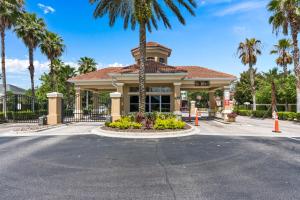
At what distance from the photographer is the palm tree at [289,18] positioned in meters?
20.1

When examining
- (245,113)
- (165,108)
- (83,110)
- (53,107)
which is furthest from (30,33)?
(245,113)

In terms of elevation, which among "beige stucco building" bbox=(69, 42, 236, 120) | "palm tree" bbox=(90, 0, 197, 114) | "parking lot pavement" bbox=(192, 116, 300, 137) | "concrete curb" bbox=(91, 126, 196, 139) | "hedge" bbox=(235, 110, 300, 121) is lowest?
"parking lot pavement" bbox=(192, 116, 300, 137)

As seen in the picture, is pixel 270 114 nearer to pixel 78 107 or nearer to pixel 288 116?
pixel 288 116

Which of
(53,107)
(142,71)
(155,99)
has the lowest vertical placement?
(53,107)

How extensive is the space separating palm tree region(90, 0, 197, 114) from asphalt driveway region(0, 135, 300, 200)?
675cm

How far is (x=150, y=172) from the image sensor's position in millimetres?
5598

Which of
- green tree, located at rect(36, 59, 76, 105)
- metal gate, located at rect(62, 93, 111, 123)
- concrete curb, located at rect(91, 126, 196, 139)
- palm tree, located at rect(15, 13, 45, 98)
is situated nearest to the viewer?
concrete curb, located at rect(91, 126, 196, 139)

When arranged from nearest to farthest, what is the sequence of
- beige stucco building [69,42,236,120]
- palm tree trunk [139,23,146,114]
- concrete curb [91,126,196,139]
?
concrete curb [91,126,196,139] → palm tree trunk [139,23,146,114] → beige stucco building [69,42,236,120]

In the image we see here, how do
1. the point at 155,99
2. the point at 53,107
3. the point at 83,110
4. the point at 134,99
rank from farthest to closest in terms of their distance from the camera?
1. the point at 83,110
2. the point at 134,99
3. the point at 155,99
4. the point at 53,107

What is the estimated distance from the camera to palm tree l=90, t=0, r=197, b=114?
42.4ft

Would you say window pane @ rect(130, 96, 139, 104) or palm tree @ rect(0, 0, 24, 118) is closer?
palm tree @ rect(0, 0, 24, 118)

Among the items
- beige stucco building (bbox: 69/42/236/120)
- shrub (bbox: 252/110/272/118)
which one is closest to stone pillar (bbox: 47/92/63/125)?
beige stucco building (bbox: 69/42/236/120)

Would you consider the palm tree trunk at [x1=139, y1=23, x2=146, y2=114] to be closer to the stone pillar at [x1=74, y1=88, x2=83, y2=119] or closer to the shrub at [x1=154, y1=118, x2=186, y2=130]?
the shrub at [x1=154, y1=118, x2=186, y2=130]

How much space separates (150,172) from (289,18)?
2366 cm
